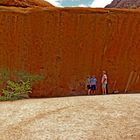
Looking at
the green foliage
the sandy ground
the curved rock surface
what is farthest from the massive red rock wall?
the sandy ground

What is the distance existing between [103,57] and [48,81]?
11.0ft

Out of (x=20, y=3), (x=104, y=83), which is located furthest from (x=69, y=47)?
(x=20, y=3)

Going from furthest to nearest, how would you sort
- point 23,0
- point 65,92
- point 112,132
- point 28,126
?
point 23,0
point 65,92
point 28,126
point 112,132

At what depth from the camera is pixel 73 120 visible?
1147 cm

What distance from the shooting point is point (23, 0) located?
27.0m

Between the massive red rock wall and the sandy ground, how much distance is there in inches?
325

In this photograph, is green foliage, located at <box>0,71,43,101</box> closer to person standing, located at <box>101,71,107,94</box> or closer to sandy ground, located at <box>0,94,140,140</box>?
sandy ground, located at <box>0,94,140,140</box>

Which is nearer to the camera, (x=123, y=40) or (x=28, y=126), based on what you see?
(x=28, y=126)

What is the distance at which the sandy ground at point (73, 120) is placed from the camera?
1036 cm

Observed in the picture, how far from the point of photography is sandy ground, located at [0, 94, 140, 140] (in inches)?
408

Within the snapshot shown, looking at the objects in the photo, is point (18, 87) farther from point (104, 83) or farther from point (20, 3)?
point (20, 3)

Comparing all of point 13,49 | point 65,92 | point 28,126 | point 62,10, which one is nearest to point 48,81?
point 65,92

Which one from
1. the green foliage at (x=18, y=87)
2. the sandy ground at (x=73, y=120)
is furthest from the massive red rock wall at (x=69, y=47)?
the sandy ground at (x=73, y=120)

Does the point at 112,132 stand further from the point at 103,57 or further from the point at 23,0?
the point at 23,0
